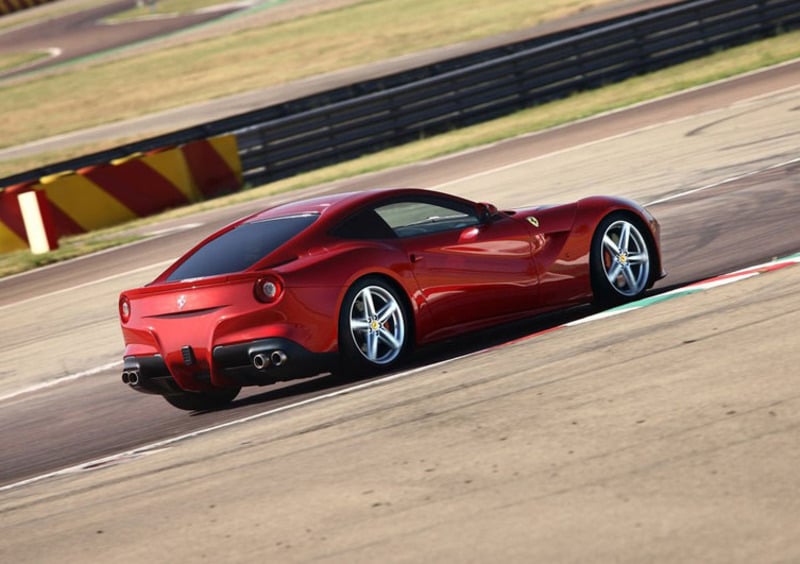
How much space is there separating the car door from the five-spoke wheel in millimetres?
544

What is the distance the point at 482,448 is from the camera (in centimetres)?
654

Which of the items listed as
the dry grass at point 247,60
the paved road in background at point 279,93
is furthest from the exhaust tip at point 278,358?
the dry grass at point 247,60

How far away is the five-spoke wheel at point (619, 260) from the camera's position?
993 cm

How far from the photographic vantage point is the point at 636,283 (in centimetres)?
1011

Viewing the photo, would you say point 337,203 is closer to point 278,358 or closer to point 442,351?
point 442,351

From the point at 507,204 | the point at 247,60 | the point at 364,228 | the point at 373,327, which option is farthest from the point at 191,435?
the point at 247,60

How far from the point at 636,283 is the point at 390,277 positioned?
79.2 inches

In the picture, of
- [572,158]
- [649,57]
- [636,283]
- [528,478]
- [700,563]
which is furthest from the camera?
[649,57]

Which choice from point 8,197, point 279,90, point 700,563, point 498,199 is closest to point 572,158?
point 498,199

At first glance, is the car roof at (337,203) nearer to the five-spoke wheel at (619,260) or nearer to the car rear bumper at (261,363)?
the car rear bumper at (261,363)

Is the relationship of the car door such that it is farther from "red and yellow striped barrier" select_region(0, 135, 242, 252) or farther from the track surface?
"red and yellow striped barrier" select_region(0, 135, 242, 252)

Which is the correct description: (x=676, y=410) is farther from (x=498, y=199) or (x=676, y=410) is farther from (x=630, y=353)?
(x=498, y=199)

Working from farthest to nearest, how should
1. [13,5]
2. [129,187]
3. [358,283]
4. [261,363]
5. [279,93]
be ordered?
[13,5]
[279,93]
[129,187]
[358,283]
[261,363]

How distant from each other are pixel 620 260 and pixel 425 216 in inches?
57.9
